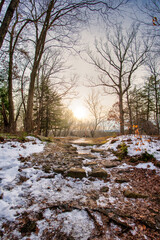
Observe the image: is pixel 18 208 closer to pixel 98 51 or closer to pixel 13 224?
pixel 13 224

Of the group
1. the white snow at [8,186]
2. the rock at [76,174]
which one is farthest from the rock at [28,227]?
the rock at [76,174]

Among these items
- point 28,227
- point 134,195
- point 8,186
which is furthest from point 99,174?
point 8,186

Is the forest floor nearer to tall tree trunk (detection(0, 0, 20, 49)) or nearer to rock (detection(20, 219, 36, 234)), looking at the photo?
rock (detection(20, 219, 36, 234))

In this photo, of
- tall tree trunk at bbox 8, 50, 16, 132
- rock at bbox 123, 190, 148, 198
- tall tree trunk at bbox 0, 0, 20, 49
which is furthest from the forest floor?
tall tree trunk at bbox 8, 50, 16, 132

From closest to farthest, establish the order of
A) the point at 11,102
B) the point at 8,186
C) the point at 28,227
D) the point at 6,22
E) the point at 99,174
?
the point at 28,227, the point at 8,186, the point at 99,174, the point at 6,22, the point at 11,102

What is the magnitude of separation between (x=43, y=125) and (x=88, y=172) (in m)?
14.1

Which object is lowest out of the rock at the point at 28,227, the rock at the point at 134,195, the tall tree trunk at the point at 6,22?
the rock at the point at 134,195

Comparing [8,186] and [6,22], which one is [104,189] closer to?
[8,186]

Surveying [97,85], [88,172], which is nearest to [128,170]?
[88,172]

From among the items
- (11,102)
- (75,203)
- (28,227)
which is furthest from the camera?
(11,102)

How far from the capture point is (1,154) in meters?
3.12

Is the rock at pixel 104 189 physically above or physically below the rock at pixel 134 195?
below

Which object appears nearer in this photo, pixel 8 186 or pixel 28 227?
pixel 28 227

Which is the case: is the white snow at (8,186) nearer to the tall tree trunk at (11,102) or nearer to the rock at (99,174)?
the rock at (99,174)
